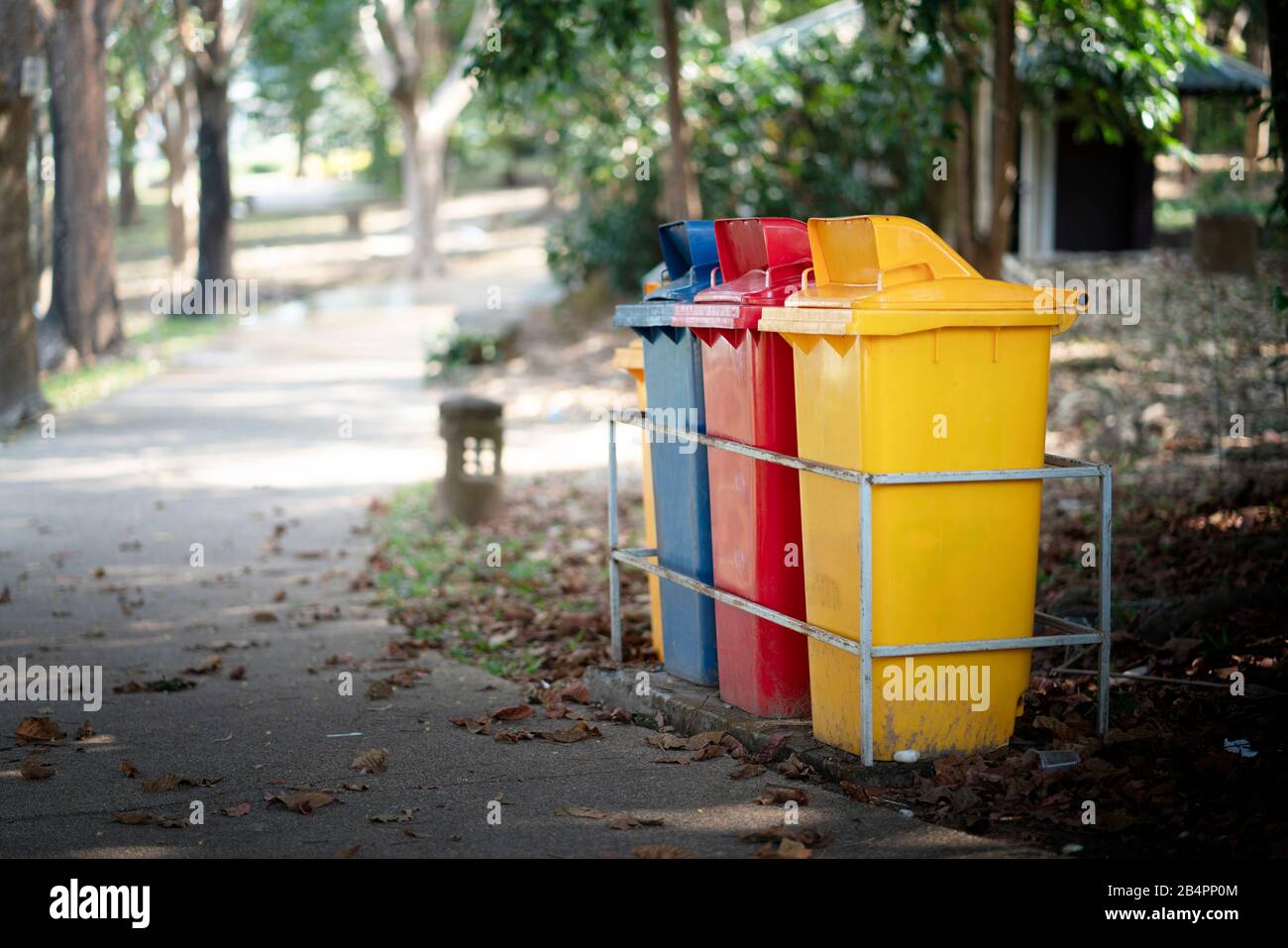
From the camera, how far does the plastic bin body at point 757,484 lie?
557 cm

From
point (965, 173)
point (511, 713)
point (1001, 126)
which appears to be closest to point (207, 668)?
point (511, 713)

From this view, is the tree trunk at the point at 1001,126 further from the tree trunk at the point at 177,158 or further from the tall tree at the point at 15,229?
the tree trunk at the point at 177,158

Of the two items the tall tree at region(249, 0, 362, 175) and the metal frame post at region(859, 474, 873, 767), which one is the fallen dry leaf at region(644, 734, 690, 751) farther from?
the tall tree at region(249, 0, 362, 175)

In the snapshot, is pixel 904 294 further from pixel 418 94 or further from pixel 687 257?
pixel 418 94

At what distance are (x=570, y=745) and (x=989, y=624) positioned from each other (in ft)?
5.66

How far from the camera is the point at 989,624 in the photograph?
202 inches

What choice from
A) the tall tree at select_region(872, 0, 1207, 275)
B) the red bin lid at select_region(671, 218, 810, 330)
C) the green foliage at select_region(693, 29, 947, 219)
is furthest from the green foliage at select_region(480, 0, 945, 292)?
the red bin lid at select_region(671, 218, 810, 330)

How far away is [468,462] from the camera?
10.8 metres

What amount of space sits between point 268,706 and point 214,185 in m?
23.0

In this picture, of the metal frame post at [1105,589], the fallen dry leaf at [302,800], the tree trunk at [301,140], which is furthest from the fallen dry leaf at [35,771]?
the tree trunk at [301,140]

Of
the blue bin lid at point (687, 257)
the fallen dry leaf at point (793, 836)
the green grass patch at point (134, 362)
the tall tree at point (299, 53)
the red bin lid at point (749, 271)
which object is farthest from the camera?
the tall tree at point (299, 53)

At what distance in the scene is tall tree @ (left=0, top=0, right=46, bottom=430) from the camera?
46.4 ft

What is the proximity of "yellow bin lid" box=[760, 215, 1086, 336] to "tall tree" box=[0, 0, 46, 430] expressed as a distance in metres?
11.6

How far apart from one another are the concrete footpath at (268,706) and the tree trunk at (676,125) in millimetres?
2489
